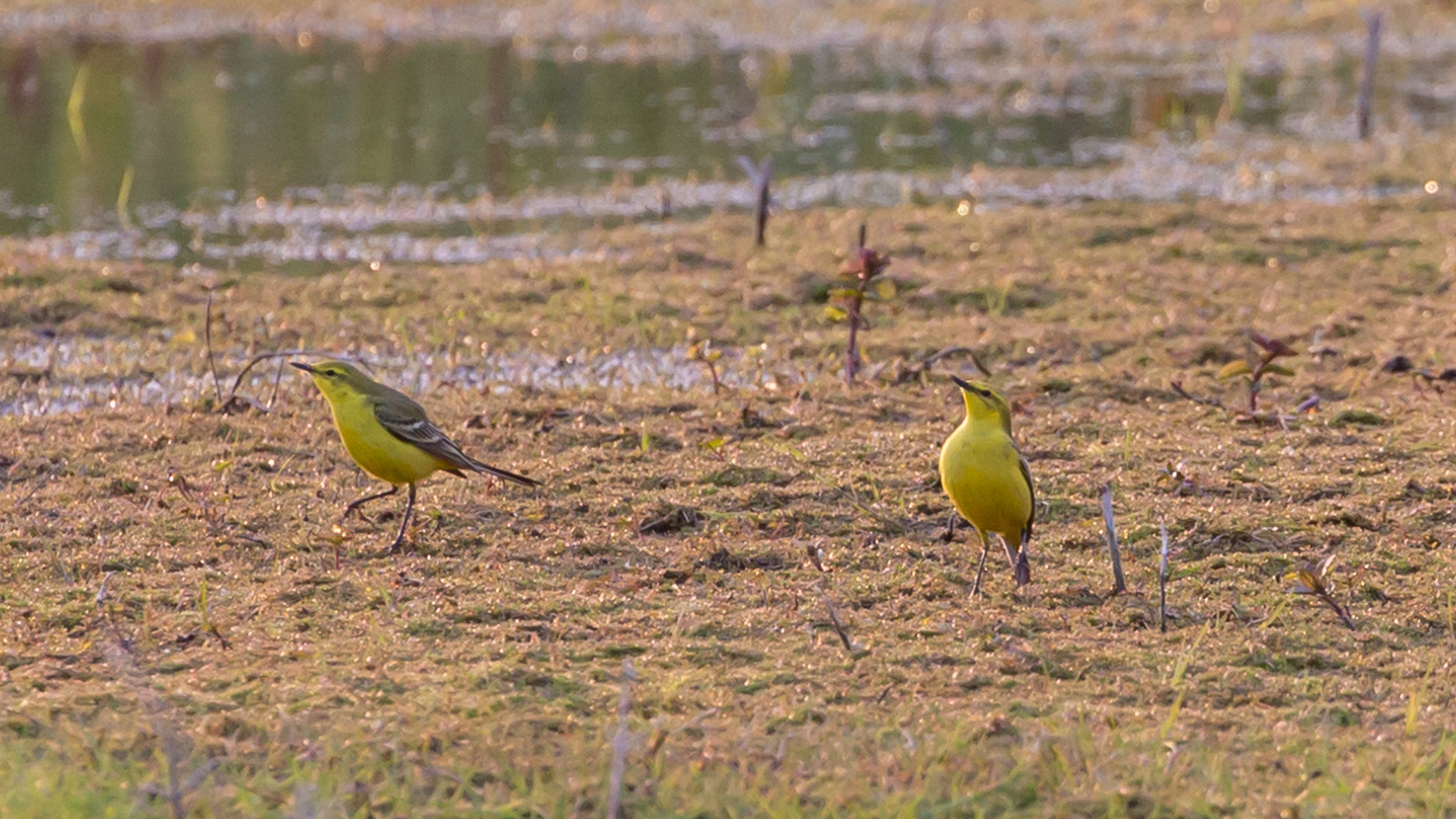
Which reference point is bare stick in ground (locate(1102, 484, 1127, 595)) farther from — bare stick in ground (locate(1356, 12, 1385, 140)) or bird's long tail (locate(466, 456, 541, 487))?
bare stick in ground (locate(1356, 12, 1385, 140))

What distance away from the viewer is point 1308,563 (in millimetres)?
5797

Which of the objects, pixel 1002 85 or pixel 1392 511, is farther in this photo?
pixel 1002 85

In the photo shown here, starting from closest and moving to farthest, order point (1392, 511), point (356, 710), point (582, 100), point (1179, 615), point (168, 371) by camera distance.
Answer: point (356, 710) → point (1179, 615) → point (1392, 511) → point (168, 371) → point (582, 100)

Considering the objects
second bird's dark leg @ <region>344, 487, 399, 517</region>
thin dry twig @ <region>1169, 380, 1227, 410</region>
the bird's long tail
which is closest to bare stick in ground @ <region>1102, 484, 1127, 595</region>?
the bird's long tail

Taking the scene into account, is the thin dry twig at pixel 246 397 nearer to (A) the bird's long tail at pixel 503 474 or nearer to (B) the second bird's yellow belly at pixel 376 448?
(B) the second bird's yellow belly at pixel 376 448

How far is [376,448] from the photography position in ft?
20.2

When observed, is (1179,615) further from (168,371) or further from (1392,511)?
(168,371)

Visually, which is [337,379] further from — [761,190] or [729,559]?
[761,190]

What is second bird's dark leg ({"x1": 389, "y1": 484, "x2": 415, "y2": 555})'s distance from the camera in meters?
6.00

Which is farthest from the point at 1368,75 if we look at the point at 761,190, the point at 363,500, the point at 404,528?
the point at 404,528

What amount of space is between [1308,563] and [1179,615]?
71cm

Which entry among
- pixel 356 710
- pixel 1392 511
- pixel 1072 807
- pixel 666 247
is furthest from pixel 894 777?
pixel 666 247

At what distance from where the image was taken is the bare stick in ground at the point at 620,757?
3.66m

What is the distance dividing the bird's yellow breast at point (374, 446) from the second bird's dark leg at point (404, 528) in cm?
7
